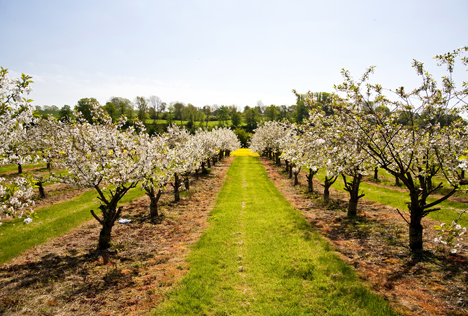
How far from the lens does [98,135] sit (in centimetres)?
1328

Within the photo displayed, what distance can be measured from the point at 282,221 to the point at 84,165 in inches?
525

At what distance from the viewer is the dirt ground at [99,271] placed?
8500 mm

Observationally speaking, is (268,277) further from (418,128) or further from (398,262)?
(418,128)

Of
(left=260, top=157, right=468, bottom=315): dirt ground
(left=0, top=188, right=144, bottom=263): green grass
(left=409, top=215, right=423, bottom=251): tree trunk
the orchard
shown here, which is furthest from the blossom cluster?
(left=409, top=215, right=423, bottom=251): tree trunk

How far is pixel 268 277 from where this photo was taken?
1012 centimetres

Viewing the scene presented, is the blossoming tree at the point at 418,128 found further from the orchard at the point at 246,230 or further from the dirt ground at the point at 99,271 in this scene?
the dirt ground at the point at 99,271

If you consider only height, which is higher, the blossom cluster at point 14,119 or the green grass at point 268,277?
the blossom cluster at point 14,119

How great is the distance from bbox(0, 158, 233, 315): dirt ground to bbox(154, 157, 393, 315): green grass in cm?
116

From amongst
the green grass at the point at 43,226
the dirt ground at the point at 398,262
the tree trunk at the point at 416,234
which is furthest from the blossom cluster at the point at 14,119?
the tree trunk at the point at 416,234

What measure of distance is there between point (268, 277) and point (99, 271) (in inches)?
308

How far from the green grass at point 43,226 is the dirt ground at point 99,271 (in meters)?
0.84

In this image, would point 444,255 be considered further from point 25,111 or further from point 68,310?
point 25,111

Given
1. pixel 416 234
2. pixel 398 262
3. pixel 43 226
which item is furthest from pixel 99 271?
pixel 416 234

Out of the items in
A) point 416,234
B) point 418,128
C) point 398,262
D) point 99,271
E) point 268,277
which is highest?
point 418,128
